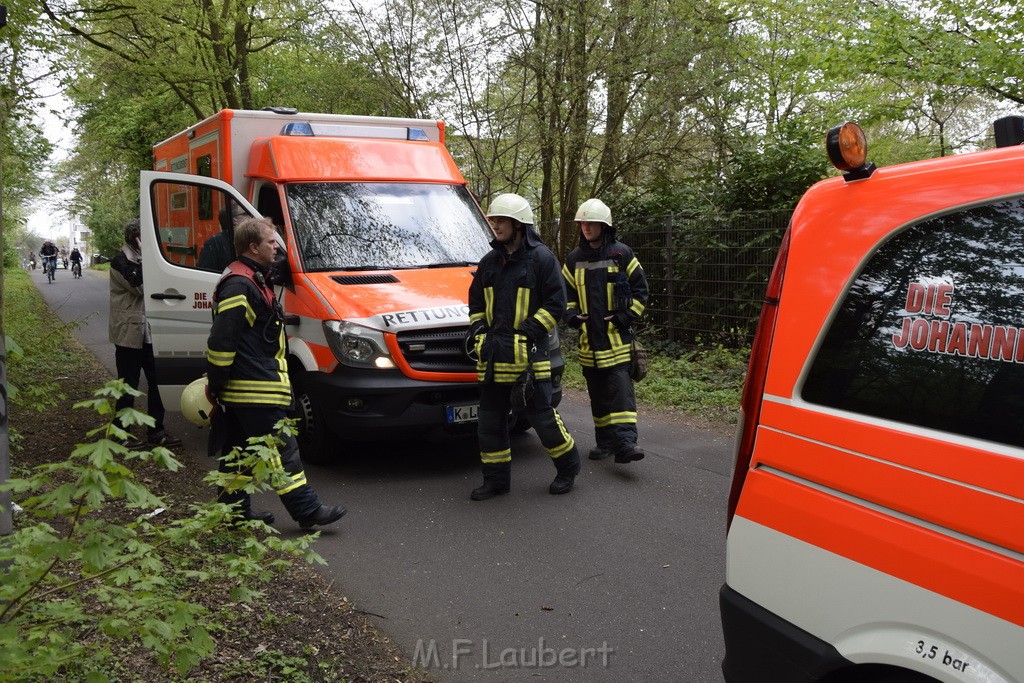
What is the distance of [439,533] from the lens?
522cm

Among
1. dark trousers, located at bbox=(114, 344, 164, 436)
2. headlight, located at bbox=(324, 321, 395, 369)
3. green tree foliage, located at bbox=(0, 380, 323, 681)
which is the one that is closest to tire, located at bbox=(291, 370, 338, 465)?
headlight, located at bbox=(324, 321, 395, 369)

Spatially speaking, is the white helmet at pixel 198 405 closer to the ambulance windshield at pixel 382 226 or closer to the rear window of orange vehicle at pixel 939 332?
the ambulance windshield at pixel 382 226

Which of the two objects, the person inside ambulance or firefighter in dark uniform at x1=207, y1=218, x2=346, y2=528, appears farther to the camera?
the person inside ambulance

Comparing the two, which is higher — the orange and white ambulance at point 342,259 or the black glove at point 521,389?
the orange and white ambulance at point 342,259

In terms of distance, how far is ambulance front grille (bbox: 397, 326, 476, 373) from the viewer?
6.04 metres

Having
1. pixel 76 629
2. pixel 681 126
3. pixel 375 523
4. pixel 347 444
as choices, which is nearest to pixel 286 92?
pixel 681 126

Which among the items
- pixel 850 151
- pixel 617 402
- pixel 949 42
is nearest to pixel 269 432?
pixel 617 402

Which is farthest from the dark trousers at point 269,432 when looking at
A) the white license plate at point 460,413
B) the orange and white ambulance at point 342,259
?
the white license plate at point 460,413

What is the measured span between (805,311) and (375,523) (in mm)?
3651

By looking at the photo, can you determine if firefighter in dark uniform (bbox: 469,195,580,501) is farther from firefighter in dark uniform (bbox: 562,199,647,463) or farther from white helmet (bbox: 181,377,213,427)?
white helmet (bbox: 181,377,213,427)

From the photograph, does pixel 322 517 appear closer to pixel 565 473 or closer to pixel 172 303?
pixel 565 473

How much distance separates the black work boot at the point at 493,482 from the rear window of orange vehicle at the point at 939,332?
12.1ft

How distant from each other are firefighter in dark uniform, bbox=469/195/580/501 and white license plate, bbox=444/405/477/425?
0.42 meters

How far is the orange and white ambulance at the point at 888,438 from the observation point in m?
1.85
